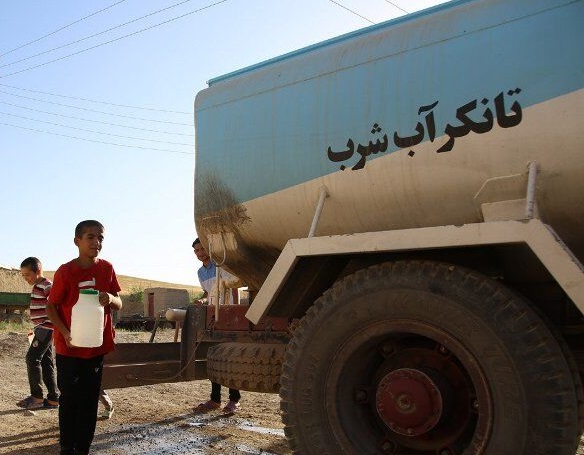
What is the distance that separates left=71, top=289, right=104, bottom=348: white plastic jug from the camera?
386cm

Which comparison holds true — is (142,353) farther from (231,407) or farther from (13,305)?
(13,305)

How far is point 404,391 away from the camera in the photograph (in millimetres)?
2941

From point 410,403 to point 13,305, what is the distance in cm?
2229

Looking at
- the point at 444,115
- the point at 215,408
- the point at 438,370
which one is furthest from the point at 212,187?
the point at 215,408

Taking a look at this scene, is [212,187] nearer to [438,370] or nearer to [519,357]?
[438,370]

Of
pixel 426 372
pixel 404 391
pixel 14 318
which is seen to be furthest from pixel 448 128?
pixel 14 318

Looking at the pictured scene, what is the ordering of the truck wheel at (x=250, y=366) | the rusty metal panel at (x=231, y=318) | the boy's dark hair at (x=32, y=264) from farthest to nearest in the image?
the boy's dark hair at (x=32, y=264) < the rusty metal panel at (x=231, y=318) < the truck wheel at (x=250, y=366)

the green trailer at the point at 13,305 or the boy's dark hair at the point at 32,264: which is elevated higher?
the boy's dark hair at the point at 32,264

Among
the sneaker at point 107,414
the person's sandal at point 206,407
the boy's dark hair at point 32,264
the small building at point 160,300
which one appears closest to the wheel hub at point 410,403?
the person's sandal at point 206,407

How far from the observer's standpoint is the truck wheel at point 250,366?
3793 mm

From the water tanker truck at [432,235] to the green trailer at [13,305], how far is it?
816 inches

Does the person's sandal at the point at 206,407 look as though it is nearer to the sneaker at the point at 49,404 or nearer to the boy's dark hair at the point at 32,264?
the sneaker at the point at 49,404

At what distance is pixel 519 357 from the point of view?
254 centimetres

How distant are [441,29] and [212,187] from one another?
1.87m
